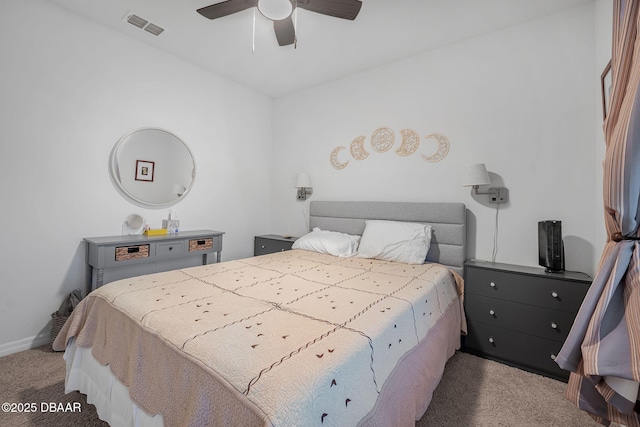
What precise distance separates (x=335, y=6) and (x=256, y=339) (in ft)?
6.59

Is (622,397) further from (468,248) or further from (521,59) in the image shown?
(521,59)

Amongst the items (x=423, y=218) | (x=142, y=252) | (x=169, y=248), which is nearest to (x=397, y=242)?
(x=423, y=218)

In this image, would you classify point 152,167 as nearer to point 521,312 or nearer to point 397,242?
point 397,242

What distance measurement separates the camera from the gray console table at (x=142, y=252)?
233 cm

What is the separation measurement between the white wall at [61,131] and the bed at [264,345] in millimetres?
963

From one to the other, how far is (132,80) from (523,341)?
4.11 metres

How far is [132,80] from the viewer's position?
108 inches

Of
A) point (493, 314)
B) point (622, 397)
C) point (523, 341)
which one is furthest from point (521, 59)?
point (622, 397)

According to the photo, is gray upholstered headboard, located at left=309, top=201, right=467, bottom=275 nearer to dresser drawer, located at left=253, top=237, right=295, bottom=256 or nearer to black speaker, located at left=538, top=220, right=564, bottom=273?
dresser drawer, located at left=253, top=237, right=295, bottom=256

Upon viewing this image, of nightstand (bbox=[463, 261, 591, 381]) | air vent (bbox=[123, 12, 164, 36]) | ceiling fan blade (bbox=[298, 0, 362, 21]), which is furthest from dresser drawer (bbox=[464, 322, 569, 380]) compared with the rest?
air vent (bbox=[123, 12, 164, 36])

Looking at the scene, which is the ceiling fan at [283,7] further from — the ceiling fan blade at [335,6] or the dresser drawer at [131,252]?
the dresser drawer at [131,252]

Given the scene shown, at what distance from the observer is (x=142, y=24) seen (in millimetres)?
2498

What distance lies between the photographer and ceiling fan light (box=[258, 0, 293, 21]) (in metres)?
1.74

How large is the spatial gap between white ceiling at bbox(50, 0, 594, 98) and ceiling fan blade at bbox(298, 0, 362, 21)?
0.43 m
